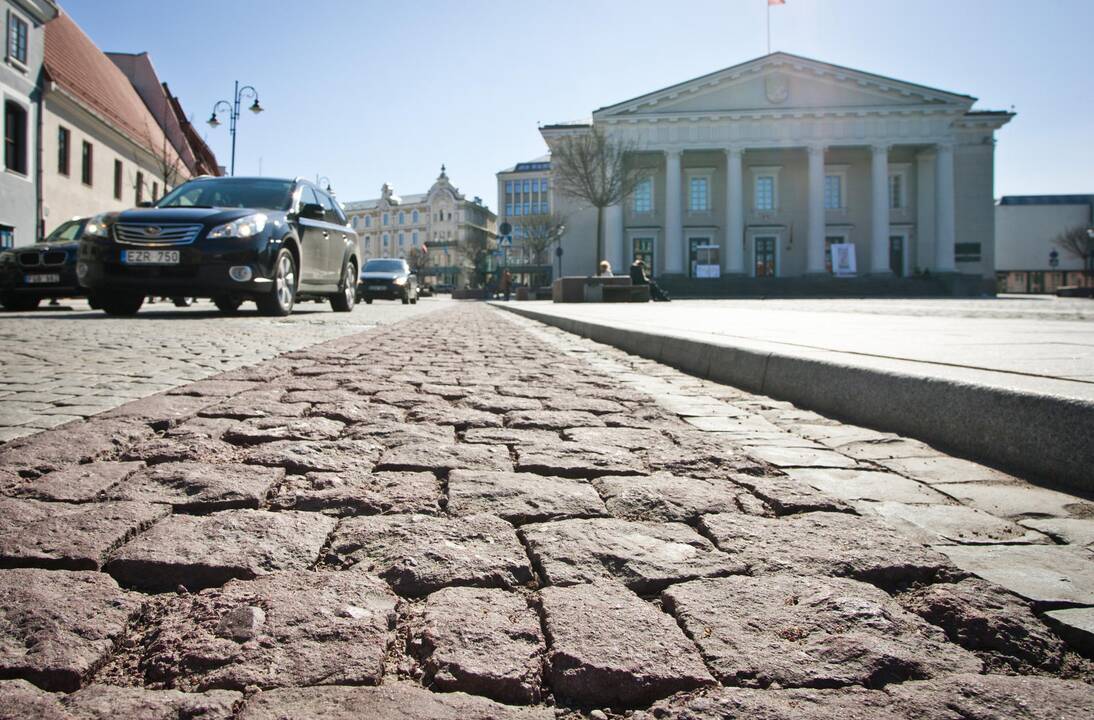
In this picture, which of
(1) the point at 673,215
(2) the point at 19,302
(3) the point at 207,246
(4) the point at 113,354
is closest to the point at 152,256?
(3) the point at 207,246

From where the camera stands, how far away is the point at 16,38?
24250 mm

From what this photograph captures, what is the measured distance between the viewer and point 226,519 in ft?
6.89

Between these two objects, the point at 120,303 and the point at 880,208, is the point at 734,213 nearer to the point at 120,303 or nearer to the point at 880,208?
the point at 880,208

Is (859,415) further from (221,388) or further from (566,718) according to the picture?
(221,388)

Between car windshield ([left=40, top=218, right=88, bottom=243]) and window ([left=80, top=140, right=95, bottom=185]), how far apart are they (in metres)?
16.2

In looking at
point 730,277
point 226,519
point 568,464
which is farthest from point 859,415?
point 730,277

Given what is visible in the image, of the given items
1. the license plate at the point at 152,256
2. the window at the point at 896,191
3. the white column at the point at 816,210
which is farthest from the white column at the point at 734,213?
the license plate at the point at 152,256

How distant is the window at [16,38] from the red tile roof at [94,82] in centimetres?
135

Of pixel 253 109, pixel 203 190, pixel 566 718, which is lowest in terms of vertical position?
pixel 566 718

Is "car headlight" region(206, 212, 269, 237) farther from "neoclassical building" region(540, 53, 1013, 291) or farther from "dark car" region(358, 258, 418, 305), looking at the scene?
"neoclassical building" region(540, 53, 1013, 291)

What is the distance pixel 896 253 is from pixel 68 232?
4720 centimetres

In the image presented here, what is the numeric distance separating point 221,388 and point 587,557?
135 inches

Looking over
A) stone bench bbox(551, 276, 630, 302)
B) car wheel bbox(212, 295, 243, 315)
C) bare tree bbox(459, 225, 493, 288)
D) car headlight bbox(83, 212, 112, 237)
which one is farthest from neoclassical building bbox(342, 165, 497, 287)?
car headlight bbox(83, 212, 112, 237)

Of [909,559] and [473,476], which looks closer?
[909,559]
